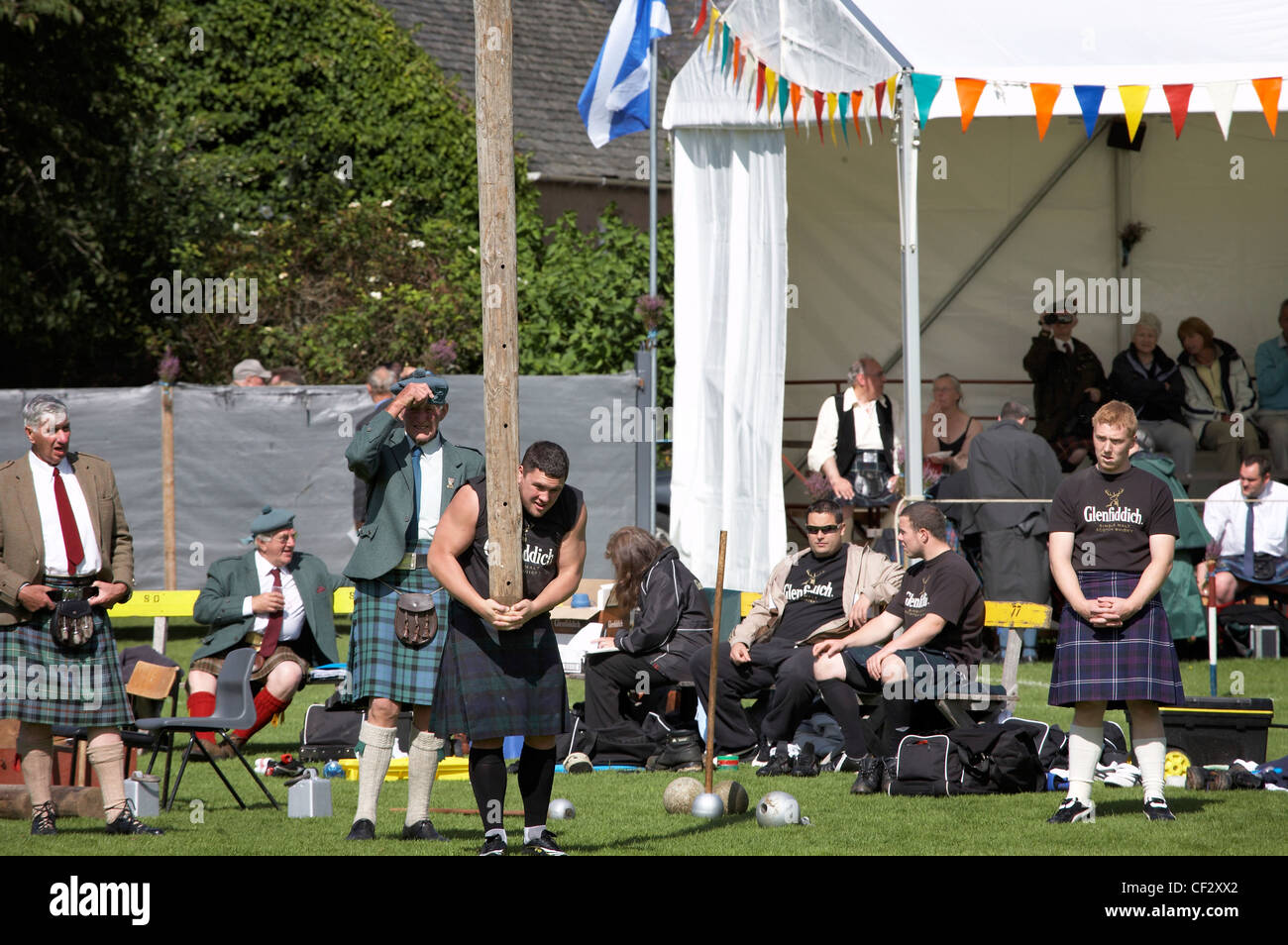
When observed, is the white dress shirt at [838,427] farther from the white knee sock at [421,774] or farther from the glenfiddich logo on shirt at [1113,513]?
the white knee sock at [421,774]

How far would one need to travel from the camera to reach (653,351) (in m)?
12.2

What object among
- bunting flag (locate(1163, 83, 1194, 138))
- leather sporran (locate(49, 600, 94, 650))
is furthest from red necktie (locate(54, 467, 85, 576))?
bunting flag (locate(1163, 83, 1194, 138))

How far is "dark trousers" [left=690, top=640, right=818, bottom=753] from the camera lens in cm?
813

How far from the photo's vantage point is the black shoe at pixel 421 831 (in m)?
6.09

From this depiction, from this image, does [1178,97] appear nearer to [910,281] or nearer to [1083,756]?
[910,281]

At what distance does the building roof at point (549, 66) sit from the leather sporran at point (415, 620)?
48.5ft

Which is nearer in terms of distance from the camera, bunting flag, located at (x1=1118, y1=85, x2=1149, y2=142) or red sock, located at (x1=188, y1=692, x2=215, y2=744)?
red sock, located at (x1=188, y1=692, x2=215, y2=744)

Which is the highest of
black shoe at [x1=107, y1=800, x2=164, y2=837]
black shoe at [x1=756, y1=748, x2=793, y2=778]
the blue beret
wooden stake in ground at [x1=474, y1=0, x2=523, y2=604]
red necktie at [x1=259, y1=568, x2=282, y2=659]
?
wooden stake in ground at [x1=474, y1=0, x2=523, y2=604]

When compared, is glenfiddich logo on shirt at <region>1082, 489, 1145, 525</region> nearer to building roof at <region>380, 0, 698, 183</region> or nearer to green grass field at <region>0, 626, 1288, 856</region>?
green grass field at <region>0, 626, 1288, 856</region>

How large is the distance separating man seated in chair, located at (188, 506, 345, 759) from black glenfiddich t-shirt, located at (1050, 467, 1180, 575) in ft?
12.7

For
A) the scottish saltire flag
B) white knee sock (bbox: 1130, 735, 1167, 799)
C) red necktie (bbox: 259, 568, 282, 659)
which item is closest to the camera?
white knee sock (bbox: 1130, 735, 1167, 799)

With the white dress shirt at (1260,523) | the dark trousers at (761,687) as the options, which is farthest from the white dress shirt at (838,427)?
the dark trousers at (761,687)

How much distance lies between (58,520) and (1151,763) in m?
4.05

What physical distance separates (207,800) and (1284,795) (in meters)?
4.32
